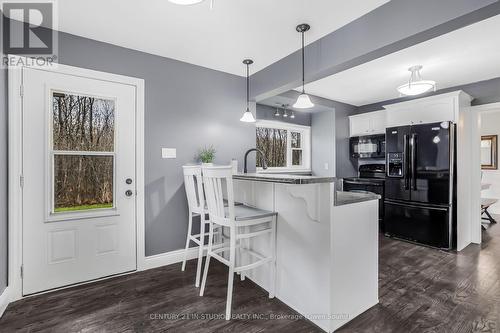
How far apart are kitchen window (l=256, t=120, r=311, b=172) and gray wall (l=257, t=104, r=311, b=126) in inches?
3.0

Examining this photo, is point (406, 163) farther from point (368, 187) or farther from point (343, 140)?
point (343, 140)

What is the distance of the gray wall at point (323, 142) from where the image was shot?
504cm

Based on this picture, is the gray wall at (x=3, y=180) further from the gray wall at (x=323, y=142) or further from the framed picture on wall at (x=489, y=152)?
the framed picture on wall at (x=489, y=152)

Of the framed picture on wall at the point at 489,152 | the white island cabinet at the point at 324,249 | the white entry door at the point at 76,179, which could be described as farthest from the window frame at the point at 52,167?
the framed picture on wall at the point at 489,152

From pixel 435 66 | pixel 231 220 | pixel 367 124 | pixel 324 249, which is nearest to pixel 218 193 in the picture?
pixel 231 220

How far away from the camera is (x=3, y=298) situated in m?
2.03

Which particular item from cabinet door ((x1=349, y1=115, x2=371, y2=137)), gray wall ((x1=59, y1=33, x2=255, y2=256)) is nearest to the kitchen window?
cabinet door ((x1=349, y1=115, x2=371, y2=137))

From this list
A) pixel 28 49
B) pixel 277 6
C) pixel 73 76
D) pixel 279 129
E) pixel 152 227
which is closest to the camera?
pixel 277 6

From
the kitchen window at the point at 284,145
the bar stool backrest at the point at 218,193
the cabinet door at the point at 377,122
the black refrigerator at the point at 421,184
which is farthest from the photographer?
the kitchen window at the point at 284,145

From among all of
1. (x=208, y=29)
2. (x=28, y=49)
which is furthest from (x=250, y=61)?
(x=28, y=49)

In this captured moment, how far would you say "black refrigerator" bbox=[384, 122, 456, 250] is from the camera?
11.4ft

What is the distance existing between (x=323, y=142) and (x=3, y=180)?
483 cm

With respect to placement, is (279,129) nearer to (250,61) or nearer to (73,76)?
(250,61)

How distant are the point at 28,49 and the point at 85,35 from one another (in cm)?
49
